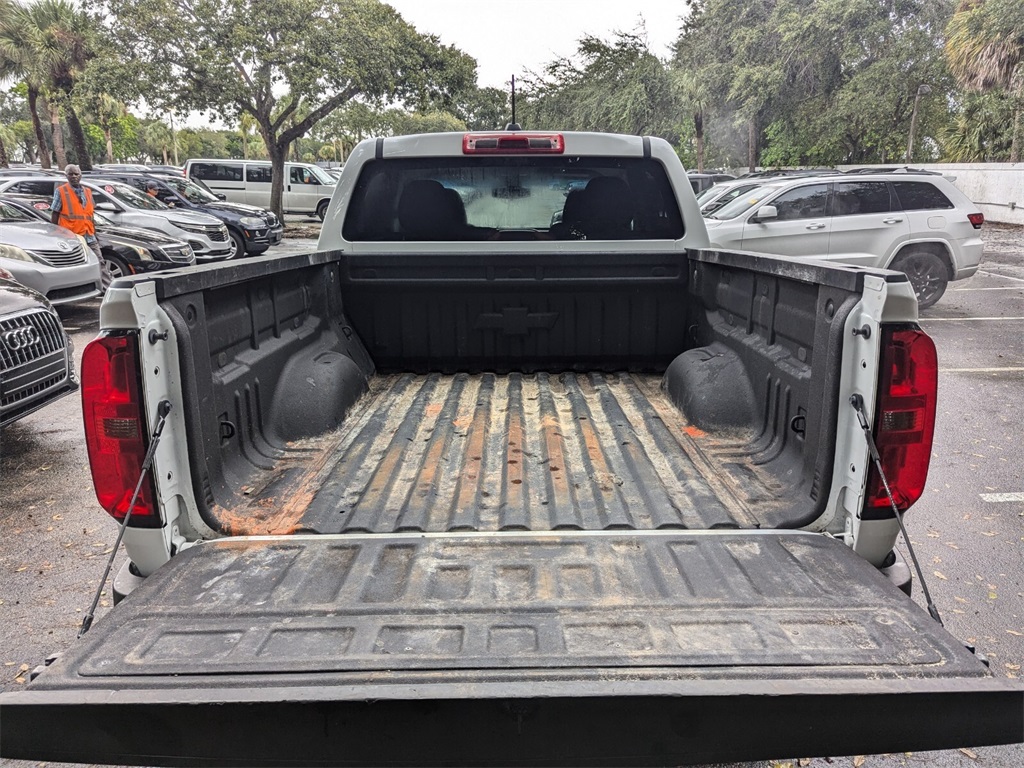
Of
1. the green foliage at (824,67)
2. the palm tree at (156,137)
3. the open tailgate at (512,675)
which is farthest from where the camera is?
the palm tree at (156,137)

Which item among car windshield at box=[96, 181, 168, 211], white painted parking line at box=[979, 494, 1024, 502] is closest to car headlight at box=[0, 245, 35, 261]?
car windshield at box=[96, 181, 168, 211]

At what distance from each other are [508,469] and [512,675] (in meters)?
1.47

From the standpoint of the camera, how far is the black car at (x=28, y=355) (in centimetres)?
522

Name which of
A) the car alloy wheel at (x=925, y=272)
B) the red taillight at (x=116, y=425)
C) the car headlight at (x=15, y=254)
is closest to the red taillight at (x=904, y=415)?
the red taillight at (x=116, y=425)

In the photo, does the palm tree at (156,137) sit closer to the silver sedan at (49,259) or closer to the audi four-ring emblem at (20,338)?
the silver sedan at (49,259)

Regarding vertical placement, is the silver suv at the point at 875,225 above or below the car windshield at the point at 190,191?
below

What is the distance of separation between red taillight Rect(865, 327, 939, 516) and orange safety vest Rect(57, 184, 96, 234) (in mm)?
12085

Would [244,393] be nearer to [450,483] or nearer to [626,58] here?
[450,483]

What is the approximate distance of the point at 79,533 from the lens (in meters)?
4.57

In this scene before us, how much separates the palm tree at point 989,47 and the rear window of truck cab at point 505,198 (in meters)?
24.7

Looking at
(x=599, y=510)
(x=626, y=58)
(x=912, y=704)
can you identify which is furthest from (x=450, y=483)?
(x=626, y=58)

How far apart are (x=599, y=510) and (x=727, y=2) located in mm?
30855

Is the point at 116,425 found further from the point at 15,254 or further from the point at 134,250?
the point at 134,250

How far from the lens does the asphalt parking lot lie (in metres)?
3.36
